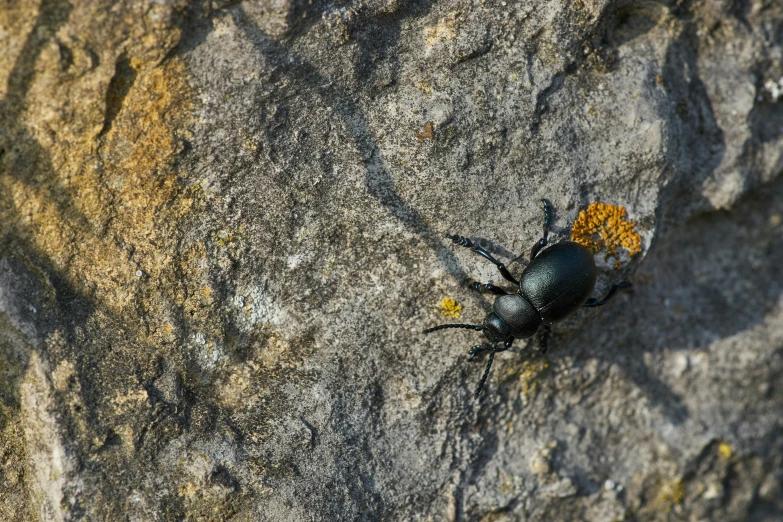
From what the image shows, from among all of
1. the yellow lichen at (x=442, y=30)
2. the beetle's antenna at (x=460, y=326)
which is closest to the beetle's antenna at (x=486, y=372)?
the beetle's antenna at (x=460, y=326)

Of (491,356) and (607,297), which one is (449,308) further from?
(607,297)

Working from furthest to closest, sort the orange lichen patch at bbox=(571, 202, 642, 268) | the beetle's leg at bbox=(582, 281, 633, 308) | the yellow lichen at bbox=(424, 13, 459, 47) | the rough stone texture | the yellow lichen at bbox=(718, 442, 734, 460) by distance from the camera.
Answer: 1. the yellow lichen at bbox=(718, 442, 734, 460)
2. the beetle's leg at bbox=(582, 281, 633, 308)
3. the orange lichen patch at bbox=(571, 202, 642, 268)
4. the yellow lichen at bbox=(424, 13, 459, 47)
5. the rough stone texture

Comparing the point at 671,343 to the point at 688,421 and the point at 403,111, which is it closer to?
the point at 688,421

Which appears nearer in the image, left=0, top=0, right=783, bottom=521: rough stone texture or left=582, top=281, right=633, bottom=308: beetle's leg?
left=0, top=0, right=783, bottom=521: rough stone texture

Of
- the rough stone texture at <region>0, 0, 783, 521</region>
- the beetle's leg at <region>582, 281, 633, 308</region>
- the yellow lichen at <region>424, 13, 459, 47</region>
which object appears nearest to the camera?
the rough stone texture at <region>0, 0, 783, 521</region>

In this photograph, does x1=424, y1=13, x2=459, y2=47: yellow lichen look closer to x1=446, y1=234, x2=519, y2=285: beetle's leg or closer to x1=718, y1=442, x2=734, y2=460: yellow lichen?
x1=446, y1=234, x2=519, y2=285: beetle's leg

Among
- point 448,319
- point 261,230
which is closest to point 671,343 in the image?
point 448,319

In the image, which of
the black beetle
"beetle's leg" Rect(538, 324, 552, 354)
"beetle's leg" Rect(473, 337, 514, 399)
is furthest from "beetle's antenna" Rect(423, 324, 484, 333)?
"beetle's leg" Rect(538, 324, 552, 354)

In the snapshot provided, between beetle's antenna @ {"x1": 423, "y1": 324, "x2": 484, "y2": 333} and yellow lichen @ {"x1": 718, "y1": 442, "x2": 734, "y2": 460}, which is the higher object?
beetle's antenna @ {"x1": 423, "y1": 324, "x2": 484, "y2": 333}
